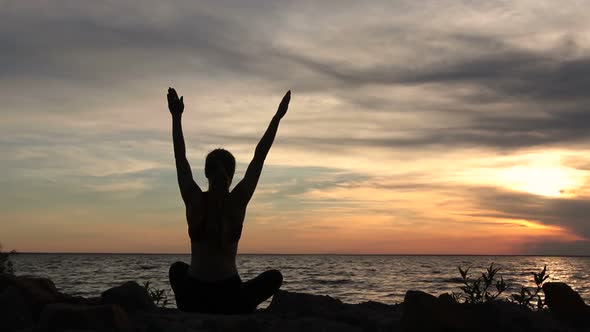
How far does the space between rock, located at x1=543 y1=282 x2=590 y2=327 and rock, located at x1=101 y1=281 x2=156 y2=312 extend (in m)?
4.06

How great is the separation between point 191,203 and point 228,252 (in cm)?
61

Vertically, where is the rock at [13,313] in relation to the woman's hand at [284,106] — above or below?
below

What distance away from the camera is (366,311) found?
257 inches

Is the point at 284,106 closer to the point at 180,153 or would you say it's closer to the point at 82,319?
the point at 180,153

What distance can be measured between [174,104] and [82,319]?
2574 millimetres

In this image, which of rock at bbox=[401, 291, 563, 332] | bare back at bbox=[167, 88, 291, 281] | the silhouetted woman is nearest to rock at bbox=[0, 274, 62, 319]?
the silhouetted woman

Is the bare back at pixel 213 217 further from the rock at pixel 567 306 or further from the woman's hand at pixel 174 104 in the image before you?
the rock at pixel 567 306

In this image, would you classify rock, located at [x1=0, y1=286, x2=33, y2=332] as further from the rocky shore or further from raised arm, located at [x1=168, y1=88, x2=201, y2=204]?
raised arm, located at [x1=168, y1=88, x2=201, y2=204]

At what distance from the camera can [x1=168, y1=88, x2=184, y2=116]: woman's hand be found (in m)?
6.38

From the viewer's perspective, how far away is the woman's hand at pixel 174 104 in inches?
251

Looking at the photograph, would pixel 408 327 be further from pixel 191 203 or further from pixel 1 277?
pixel 1 277

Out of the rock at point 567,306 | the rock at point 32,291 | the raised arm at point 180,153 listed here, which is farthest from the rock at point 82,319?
the rock at point 567,306

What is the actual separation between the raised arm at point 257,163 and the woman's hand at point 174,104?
930 mm

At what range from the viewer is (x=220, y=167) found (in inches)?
232
